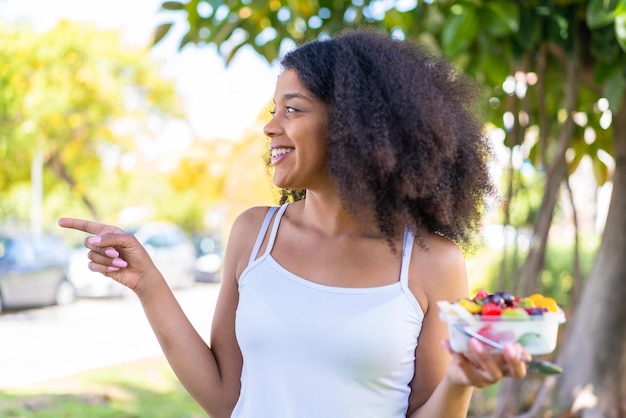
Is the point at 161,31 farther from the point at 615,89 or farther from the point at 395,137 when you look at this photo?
the point at 395,137

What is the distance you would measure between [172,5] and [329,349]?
6.82ft

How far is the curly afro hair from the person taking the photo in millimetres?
1438

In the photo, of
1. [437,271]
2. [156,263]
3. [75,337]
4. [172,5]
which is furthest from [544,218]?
[156,263]

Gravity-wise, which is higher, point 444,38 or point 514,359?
point 444,38

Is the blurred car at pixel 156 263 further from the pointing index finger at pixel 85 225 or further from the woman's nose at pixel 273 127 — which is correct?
the woman's nose at pixel 273 127

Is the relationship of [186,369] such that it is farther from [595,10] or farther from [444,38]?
[595,10]

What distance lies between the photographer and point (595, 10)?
2.43 meters

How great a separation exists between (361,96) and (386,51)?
A: 0.44ft

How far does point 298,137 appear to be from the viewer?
1.48m

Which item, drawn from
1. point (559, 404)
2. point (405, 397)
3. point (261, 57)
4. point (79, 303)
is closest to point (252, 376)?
point (405, 397)

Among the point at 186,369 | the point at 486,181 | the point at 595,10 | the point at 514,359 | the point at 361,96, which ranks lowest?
the point at 186,369

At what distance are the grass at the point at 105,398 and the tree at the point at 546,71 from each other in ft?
7.81

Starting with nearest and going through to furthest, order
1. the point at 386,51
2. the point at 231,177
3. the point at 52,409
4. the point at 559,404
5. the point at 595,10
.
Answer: the point at 386,51 → the point at 595,10 → the point at 559,404 → the point at 52,409 → the point at 231,177

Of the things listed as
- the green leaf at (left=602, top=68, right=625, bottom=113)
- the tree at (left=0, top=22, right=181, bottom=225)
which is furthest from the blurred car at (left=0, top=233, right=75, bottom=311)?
the green leaf at (left=602, top=68, right=625, bottom=113)
